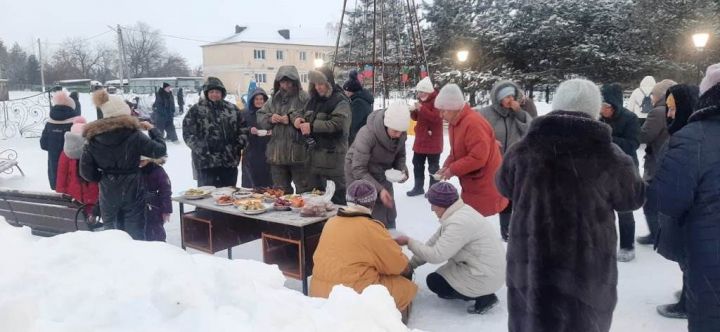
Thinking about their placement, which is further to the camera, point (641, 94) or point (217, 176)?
point (641, 94)

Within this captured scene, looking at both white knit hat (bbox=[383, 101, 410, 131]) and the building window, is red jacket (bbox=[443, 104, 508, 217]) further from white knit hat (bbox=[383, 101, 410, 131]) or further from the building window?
the building window

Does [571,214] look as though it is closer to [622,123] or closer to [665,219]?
[665,219]

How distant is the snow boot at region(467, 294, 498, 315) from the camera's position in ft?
13.0

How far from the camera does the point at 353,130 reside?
745cm

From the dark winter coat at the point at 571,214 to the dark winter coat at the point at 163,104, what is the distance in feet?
46.7

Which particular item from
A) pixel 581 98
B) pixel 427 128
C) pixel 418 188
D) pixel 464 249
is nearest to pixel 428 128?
pixel 427 128

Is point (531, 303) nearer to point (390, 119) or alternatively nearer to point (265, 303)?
point (265, 303)

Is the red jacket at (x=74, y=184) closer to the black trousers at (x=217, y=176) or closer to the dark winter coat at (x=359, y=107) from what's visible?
the black trousers at (x=217, y=176)

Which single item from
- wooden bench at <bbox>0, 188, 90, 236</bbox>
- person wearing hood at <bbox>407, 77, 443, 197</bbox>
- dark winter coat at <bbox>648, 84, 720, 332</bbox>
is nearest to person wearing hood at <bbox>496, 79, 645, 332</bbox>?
dark winter coat at <bbox>648, 84, 720, 332</bbox>

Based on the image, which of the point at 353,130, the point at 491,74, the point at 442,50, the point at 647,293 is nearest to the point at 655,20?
the point at 491,74

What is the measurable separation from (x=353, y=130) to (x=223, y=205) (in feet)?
10.3

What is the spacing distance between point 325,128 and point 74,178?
110 inches

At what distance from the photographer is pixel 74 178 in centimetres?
554

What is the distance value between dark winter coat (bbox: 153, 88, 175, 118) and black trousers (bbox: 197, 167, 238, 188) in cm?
1014
